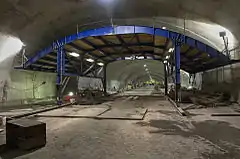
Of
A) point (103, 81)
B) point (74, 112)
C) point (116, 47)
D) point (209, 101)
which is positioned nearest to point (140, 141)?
point (74, 112)

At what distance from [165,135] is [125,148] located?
1.28 meters

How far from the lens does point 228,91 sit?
35.4 feet

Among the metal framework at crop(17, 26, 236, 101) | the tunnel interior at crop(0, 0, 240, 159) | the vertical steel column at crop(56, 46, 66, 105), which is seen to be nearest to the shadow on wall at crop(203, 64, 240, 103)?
the tunnel interior at crop(0, 0, 240, 159)

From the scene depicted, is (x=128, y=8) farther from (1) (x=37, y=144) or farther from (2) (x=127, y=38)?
(1) (x=37, y=144)

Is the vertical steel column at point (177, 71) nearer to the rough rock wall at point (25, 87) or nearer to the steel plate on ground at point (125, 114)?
the steel plate on ground at point (125, 114)

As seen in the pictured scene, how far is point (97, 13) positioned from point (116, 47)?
4.49 meters

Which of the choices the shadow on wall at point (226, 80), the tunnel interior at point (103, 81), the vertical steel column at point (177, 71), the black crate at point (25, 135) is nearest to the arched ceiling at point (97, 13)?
the tunnel interior at point (103, 81)

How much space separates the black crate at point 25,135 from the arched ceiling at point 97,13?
4567 millimetres

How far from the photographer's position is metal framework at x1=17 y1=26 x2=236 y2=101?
1000 cm

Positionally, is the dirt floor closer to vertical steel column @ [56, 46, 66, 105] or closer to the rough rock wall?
vertical steel column @ [56, 46, 66, 105]

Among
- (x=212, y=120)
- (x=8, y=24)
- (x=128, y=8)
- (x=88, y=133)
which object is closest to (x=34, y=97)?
(x=8, y=24)

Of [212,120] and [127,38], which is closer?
[212,120]

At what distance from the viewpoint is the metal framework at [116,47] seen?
394 inches

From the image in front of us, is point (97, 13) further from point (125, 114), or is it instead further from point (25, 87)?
point (25, 87)
